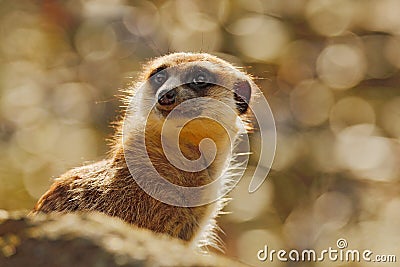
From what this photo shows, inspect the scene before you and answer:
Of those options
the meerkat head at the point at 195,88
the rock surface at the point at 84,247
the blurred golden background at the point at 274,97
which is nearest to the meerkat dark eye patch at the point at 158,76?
the meerkat head at the point at 195,88

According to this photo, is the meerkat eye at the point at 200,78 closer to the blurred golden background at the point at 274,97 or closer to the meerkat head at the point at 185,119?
the meerkat head at the point at 185,119

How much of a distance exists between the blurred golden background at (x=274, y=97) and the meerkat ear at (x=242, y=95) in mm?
3081

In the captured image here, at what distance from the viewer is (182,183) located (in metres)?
3.82

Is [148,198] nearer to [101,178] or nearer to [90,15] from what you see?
[101,178]

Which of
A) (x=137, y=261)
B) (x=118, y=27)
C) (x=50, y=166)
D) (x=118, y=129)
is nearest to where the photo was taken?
(x=137, y=261)

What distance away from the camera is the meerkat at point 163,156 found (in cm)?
361

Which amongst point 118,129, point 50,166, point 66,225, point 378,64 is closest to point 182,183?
point 118,129

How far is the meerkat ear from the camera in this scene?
4.45 m

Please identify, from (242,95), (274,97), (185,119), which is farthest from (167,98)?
(274,97)

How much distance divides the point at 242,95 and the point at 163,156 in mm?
739

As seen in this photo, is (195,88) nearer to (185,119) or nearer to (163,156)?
(185,119)

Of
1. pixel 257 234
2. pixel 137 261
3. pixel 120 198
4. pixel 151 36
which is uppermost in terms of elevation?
pixel 151 36

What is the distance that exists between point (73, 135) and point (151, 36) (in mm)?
1366

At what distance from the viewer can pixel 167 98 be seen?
3904 millimetres
